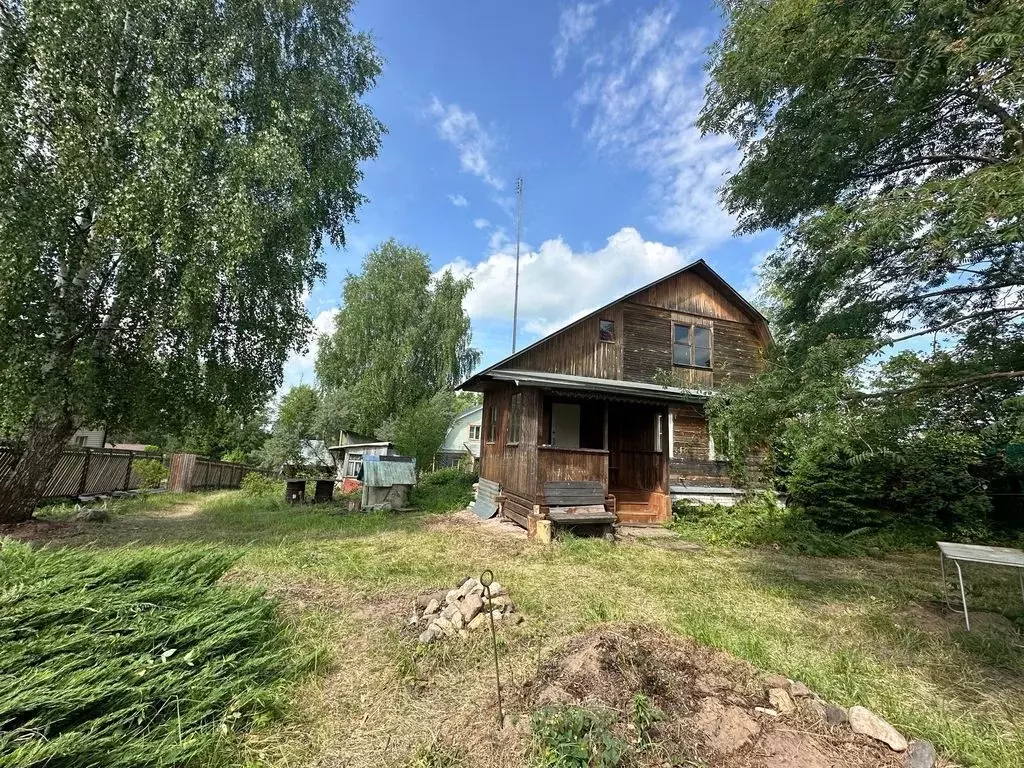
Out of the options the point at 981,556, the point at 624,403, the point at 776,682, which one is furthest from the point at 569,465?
the point at 776,682

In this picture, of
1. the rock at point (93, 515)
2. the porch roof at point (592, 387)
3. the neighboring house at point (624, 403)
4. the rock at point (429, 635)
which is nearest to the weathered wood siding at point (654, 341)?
the neighboring house at point (624, 403)

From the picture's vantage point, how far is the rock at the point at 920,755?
2.37 m

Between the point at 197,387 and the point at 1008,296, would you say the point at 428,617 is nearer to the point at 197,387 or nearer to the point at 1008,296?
the point at 197,387

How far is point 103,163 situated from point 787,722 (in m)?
11.4

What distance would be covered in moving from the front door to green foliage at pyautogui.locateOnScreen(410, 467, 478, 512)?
3.61 metres

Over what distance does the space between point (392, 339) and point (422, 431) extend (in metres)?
6.33

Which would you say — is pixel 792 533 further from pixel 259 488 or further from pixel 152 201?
pixel 259 488


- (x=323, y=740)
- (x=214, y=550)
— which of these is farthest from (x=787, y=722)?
(x=214, y=550)

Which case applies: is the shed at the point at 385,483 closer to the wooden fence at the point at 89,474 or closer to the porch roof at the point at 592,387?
the porch roof at the point at 592,387

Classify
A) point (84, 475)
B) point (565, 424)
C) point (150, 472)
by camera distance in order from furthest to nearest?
point (150, 472) < point (565, 424) < point (84, 475)

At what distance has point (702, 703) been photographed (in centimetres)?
271

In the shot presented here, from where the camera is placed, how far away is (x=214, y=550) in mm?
4094

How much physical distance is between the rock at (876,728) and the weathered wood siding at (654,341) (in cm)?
939

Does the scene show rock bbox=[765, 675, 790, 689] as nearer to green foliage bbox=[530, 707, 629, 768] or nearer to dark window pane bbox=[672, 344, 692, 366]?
green foliage bbox=[530, 707, 629, 768]
